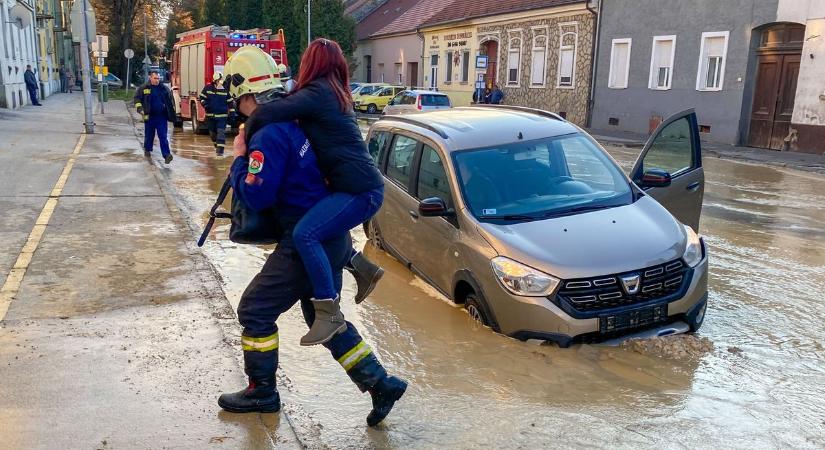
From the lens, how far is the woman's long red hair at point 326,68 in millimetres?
3391

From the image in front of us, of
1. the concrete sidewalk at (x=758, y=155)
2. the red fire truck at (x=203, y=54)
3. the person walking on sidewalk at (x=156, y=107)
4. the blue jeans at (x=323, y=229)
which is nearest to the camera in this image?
the blue jeans at (x=323, y=229)

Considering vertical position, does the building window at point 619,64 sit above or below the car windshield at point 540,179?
above

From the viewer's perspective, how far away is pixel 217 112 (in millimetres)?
15984

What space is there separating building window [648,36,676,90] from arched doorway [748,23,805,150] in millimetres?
3347

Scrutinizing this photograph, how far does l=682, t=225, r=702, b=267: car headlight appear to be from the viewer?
16.5ft

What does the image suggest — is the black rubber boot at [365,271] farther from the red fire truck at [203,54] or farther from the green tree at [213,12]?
the green tree at [213,12]

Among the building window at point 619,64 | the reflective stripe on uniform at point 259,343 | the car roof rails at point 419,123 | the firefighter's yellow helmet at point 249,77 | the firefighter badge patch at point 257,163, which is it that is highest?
the building window at point 619,64

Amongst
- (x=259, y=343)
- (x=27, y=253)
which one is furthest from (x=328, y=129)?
(x=27, y=253)

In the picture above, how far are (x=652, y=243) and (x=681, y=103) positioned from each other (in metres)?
20.5

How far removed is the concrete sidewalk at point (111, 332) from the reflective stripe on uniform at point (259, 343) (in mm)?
402

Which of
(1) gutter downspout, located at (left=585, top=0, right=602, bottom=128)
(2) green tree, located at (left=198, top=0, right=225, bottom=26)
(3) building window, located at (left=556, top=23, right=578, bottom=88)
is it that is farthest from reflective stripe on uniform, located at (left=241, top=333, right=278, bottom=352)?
(2) green tree, located at (left=198, top=0, right=225, bottom=26)

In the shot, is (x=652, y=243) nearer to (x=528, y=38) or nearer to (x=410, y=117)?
(x=410, y=117)

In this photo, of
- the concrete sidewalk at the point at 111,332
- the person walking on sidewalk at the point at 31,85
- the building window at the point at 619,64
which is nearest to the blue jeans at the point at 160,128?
the concrete sidewalk at the point at 111,332

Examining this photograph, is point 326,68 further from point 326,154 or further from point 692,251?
point 692,251
